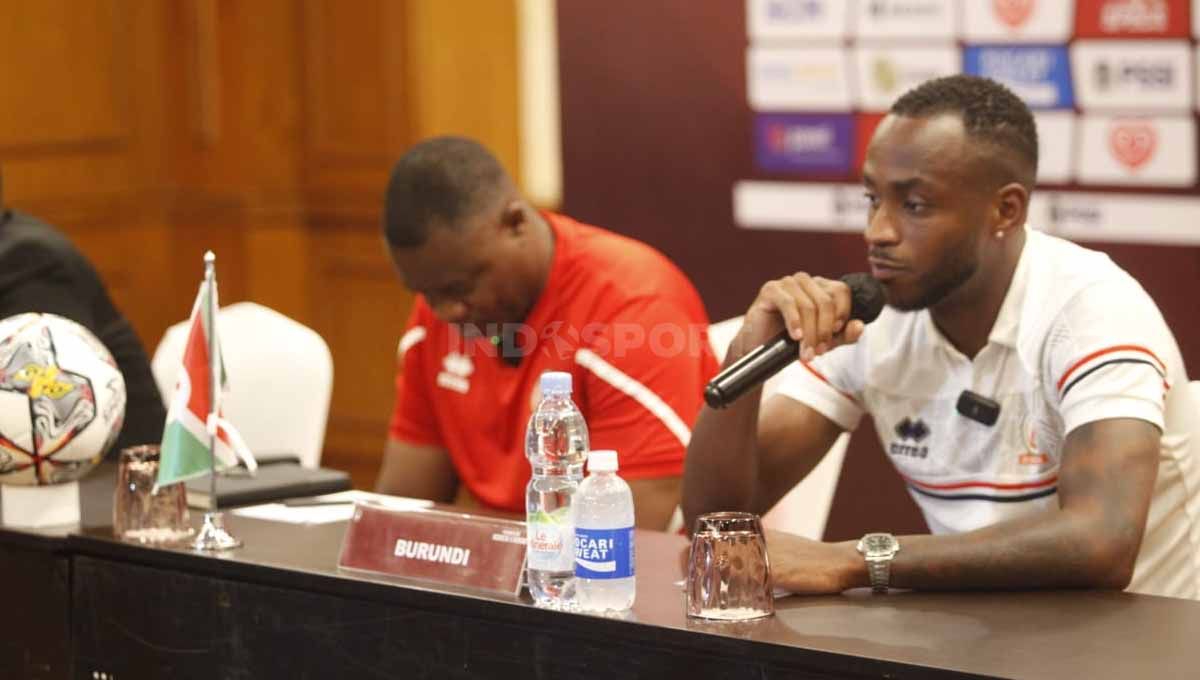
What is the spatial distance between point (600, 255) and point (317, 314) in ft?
10.7

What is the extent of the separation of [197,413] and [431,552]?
1.66ft

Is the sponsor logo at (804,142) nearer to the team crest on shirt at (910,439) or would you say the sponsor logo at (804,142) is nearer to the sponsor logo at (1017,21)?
the sponsor logo at (1017,21)

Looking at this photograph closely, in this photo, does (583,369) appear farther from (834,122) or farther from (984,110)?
(834,122)

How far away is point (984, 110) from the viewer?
249cm

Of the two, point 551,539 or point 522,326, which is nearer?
point 551,539

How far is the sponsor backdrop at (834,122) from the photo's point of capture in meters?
3.81

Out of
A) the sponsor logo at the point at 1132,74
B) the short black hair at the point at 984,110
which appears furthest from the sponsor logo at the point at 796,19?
the short black hair at the point at 984,110

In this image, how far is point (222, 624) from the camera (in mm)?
2373

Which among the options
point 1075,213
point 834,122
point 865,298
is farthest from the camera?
point 834,122

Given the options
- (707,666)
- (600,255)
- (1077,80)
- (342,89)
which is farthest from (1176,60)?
(342,89)

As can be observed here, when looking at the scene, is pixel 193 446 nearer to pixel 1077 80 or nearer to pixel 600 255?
pixel 600 255

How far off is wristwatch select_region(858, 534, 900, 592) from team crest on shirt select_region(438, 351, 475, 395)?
4.02 ft

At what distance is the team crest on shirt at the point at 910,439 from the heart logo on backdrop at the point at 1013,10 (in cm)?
168

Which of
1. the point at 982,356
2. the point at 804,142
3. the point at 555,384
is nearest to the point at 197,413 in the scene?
the point at 555,384
